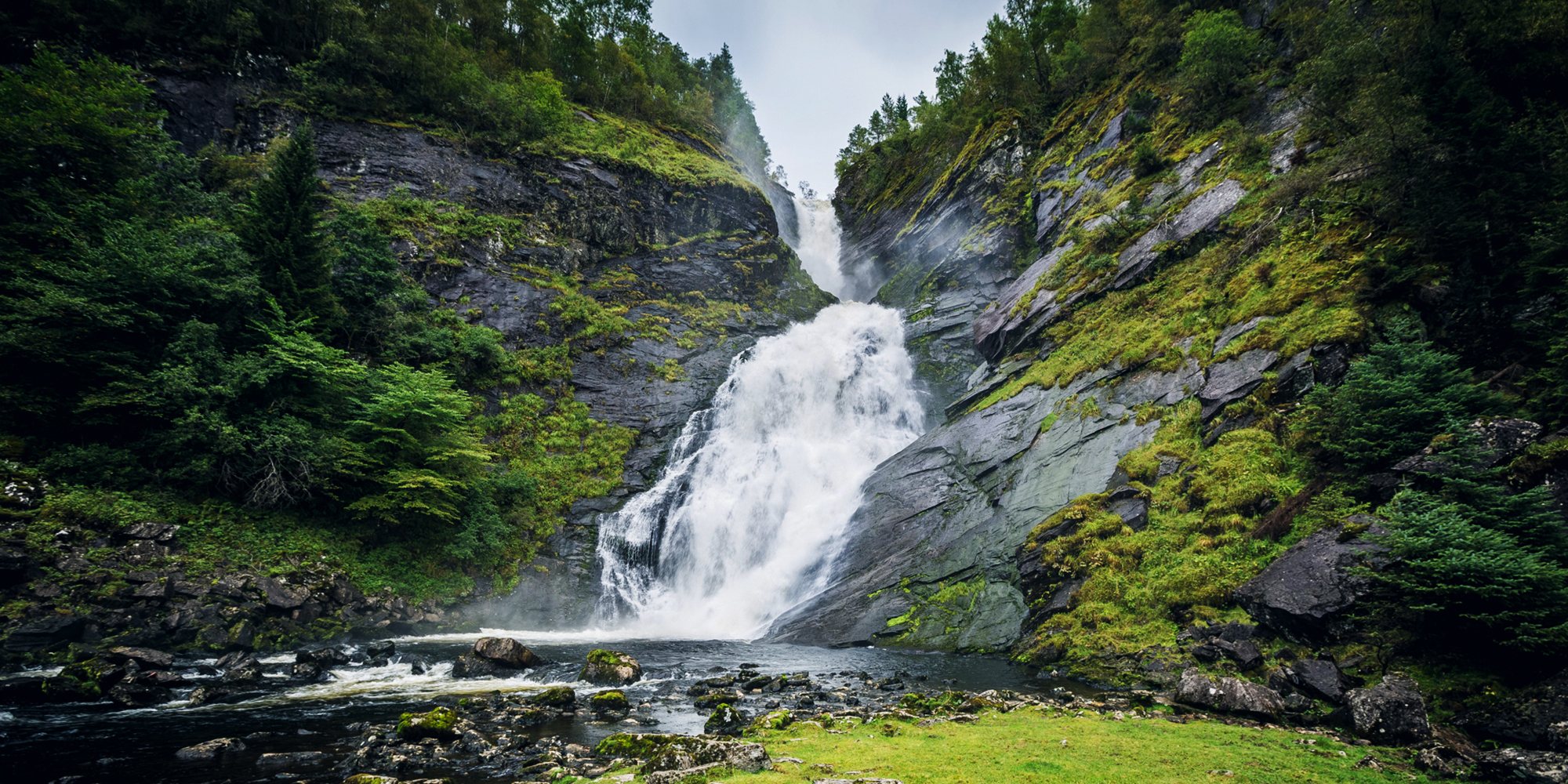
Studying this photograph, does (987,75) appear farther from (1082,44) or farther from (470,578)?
(470,578)

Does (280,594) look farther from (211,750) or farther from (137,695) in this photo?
(211,750)

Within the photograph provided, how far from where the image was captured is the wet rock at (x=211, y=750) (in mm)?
7141

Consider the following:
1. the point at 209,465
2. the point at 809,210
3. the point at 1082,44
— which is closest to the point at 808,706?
the point at 209,465

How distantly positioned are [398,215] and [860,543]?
29808 millimetres

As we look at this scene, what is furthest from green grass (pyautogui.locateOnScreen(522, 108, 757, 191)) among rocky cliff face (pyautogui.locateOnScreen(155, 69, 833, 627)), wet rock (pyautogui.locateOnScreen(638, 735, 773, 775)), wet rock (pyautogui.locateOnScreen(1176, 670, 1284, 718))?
wet rock (pyautogui.locateOnScreen(1176, 670, 1284, 718))

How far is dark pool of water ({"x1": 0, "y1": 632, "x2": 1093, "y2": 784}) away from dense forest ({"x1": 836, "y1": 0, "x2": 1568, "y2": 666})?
383 cm

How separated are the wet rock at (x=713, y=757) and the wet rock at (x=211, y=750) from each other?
6250 mm

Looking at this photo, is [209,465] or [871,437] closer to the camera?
[209,465]

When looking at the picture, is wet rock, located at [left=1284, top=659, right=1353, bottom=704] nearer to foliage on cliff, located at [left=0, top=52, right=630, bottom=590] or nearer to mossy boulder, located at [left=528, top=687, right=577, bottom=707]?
mossy boulder, located at [left=528, top=687, right=577, bottom=707]

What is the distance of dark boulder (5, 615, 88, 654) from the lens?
33.0ft

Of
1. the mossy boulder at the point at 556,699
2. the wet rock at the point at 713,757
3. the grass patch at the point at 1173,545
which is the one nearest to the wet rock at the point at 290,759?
the mossy boulder at the point at 556,699

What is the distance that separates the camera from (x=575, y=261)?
34.8 m

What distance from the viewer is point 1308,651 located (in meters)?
8.48

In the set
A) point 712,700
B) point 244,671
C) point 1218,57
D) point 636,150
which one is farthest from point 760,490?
point 636,150
